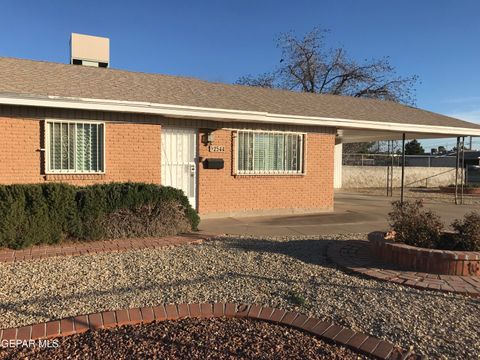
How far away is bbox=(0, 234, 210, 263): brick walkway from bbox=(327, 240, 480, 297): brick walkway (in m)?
2.46

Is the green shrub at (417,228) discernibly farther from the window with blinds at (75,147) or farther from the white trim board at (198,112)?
the window with blinds at (75,147)

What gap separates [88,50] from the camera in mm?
14031

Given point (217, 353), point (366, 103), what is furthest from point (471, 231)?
point (366, 103)

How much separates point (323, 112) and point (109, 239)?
7.16m

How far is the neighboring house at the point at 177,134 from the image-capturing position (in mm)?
8531

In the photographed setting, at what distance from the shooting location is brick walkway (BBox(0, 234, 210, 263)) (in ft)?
20.1

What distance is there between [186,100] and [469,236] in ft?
21.8

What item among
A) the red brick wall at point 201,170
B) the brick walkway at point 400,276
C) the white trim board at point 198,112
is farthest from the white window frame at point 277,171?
the brick walkway at point 400,276

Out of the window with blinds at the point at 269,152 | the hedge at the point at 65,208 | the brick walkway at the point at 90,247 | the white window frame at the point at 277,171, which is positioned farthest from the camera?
the window with blinds at the point at 269,152

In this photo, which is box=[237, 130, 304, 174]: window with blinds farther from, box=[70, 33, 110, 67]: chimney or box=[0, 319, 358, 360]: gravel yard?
box=[0, 319, 358, 360]: gravel yard

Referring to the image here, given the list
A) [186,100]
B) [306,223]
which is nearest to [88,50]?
[186,100]

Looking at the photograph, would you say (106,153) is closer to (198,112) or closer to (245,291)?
(198,112)

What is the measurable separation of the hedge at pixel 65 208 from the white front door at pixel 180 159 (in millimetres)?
2343

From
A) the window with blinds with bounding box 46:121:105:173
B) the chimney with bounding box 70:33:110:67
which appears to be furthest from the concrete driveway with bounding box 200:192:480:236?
the chimney with bounding box 70:33:110:67
